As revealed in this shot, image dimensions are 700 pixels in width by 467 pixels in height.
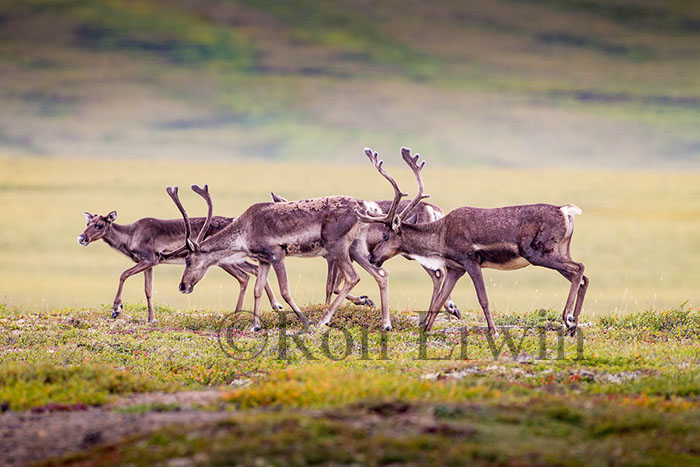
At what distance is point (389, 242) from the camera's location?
63.5 feet

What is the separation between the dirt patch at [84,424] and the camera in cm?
963

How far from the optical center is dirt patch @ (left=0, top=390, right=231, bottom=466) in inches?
379

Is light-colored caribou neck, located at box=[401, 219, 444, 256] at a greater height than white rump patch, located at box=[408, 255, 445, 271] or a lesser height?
greater

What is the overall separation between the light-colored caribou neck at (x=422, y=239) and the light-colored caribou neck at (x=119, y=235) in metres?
7.95

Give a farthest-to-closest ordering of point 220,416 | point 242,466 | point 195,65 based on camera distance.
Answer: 1. point 195,65
2. point 220,416
3. point 242,466

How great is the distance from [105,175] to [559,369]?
64.0m

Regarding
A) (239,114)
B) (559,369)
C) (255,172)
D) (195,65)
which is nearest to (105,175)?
(255,172)

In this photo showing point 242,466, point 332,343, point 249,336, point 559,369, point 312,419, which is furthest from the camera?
point 249,336

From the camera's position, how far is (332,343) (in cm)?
1736

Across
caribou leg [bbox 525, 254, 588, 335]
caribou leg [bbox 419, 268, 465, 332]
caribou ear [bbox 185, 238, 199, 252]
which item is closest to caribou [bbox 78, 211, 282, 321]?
caribou ear [bbox 185, 238, 199, 252]

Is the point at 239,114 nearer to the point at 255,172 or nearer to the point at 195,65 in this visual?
the point at 195,65

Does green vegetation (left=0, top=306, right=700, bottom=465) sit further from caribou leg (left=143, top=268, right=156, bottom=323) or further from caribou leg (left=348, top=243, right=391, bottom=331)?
caribou leg (left=143, top=268, right=156, bottom=323)

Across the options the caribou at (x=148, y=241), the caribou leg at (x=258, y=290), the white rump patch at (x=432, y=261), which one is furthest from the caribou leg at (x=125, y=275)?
the white rump patch at (x=432, y=261)

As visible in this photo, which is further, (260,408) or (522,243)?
(522,243)
